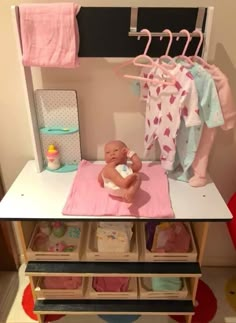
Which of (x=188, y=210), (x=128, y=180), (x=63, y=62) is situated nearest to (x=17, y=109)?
(x=63, y=62)

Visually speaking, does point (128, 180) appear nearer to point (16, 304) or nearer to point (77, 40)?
point (77, 40)

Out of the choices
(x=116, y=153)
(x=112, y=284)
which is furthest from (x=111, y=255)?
(x=116, y=153)

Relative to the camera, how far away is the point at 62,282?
4.60 ft

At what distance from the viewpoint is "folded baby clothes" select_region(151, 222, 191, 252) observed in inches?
51.7

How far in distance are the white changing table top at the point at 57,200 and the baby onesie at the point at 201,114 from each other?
0.13m

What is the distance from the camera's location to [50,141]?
1366 millimetres

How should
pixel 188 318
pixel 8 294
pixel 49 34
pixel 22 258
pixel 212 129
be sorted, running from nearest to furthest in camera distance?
pixel 49 34 → pixel 212 129 → pixel 188 318 → pixel 8 294 → pixel 22 258

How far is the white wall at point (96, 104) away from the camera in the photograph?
1213 millimetres

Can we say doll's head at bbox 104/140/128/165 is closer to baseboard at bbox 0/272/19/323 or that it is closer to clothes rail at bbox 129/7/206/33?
clothes rail at bbox 129/7/206/33

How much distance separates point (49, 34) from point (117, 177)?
58 centimetres

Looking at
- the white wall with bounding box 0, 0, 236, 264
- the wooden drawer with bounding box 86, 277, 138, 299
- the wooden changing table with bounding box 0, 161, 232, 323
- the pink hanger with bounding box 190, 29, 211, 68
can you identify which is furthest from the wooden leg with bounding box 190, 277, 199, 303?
the pink hanger with bounding box 190, 29, 211, 68

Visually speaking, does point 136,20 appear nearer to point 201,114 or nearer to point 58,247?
point 201,114

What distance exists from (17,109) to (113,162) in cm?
55

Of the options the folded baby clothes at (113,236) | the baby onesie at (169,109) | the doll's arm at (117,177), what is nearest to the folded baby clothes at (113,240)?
the folded baby clothes at (113,236)
